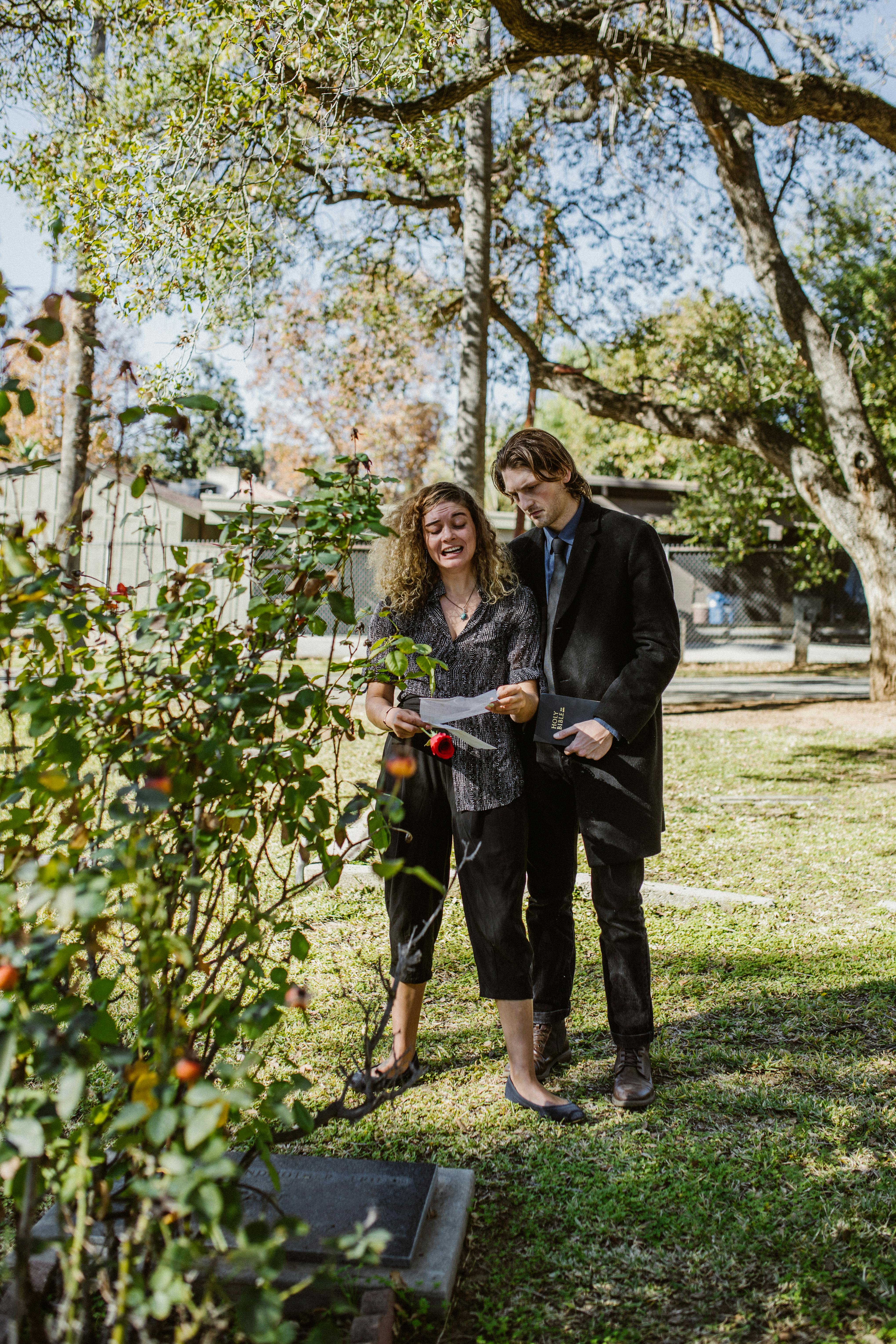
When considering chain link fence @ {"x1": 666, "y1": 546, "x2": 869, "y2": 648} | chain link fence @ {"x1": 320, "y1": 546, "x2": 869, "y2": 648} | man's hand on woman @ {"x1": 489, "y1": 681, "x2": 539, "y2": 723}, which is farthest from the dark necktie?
chain link fence @ {"x1": 666, "y1": 546, "x2": 869, "y2": 648}

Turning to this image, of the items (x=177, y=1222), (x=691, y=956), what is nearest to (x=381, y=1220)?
(x=177, y=1222)

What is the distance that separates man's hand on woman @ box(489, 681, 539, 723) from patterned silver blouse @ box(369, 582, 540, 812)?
0.04 m

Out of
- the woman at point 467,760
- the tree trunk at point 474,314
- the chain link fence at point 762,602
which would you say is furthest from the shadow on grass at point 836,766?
the chain link fence at point 762,602

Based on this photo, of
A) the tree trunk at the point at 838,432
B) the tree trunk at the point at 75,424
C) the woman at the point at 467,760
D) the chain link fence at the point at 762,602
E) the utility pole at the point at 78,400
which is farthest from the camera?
the chain link fence at the point at 762,602

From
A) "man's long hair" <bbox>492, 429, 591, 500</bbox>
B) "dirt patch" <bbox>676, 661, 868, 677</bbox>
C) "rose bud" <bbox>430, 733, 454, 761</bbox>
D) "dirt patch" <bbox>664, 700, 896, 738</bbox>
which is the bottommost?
"dirt patch" <bbox>664, 700, 896, 738</bbox>

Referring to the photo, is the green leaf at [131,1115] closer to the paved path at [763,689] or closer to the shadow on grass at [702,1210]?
the shadow on grass at [702,1210]

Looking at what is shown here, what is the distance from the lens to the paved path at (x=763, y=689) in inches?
562

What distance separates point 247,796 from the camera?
1943 millimetres

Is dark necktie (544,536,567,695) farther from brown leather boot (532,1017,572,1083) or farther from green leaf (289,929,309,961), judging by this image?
green leaf (289,929,309,961)

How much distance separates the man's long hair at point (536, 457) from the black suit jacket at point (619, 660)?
17cm

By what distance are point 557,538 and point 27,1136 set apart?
241cm

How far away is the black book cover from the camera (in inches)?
122

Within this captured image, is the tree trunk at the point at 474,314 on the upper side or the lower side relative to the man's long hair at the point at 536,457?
upper

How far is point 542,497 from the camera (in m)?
3.21
